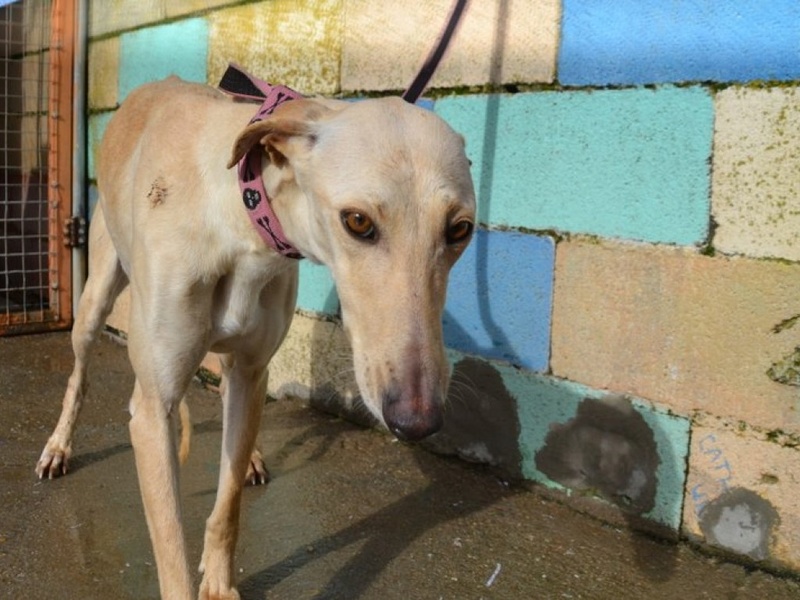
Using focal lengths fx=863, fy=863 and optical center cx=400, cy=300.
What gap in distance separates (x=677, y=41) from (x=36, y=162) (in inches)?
183

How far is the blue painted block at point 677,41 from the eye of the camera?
2570mm

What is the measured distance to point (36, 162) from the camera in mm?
5965

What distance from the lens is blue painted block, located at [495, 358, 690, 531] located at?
117 inches

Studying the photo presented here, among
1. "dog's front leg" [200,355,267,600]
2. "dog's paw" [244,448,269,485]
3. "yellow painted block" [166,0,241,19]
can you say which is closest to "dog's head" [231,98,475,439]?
"dog's front leg" [200,355,267,600]

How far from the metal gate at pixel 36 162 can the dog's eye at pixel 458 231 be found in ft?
14.6

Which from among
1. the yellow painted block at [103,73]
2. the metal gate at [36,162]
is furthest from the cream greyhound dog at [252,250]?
the metal gate at [36,162]

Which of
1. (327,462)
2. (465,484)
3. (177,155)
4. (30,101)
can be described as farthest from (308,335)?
(30,101)

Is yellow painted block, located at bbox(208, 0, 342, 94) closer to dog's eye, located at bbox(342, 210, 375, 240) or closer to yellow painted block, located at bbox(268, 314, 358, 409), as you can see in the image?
yellow painted block, located at bbox(268, 314, 358, 409)

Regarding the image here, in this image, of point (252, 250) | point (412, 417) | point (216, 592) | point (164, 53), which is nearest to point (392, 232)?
point (412, 417)

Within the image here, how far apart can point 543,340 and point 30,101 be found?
4347 mm

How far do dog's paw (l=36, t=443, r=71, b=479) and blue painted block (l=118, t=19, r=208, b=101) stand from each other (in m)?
2.15

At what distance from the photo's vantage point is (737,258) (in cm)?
271

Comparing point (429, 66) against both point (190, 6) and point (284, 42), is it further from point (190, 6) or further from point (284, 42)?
point (190, 6)

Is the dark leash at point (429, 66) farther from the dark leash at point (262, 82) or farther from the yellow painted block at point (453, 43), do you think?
the yellow painted block at point (453, 43)
